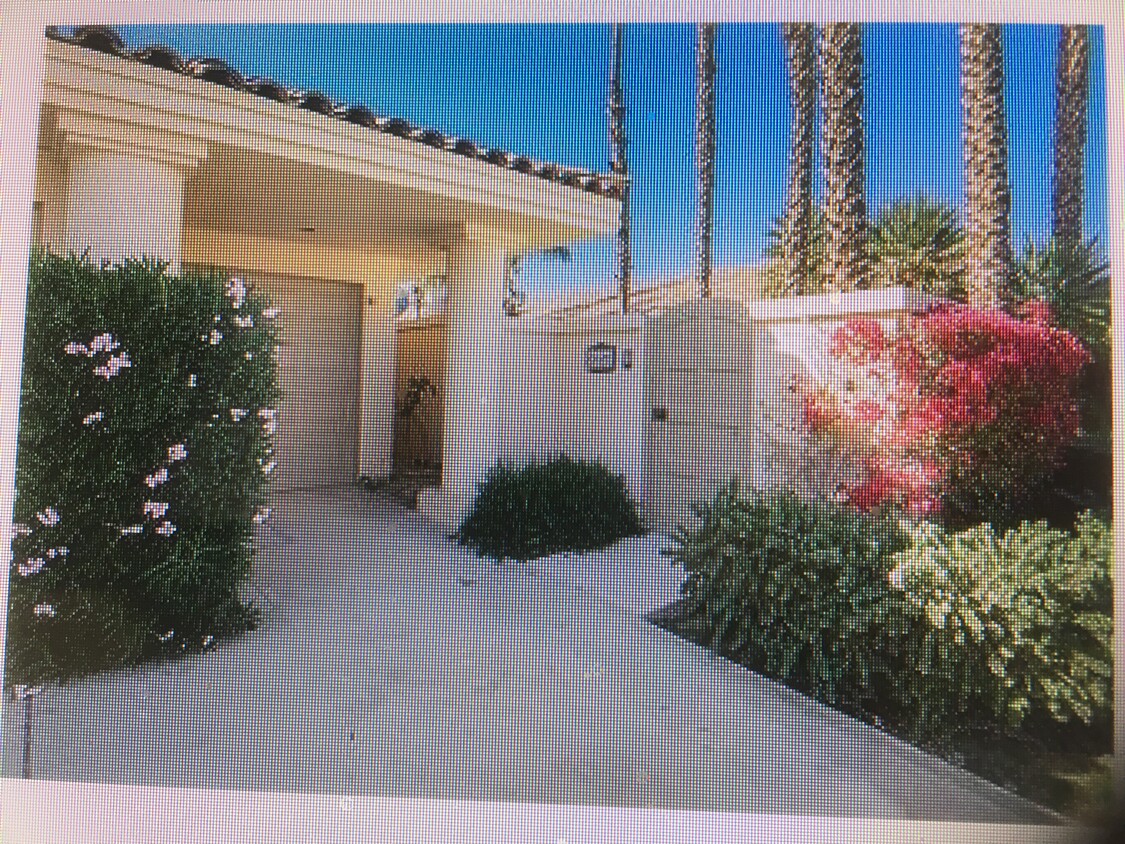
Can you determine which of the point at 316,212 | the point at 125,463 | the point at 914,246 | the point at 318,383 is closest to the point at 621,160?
the point at 914,246

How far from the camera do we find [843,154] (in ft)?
7.57

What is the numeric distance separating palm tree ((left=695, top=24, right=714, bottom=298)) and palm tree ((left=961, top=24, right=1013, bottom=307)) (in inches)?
23.9

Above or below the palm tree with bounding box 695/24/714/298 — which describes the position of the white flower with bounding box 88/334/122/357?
below

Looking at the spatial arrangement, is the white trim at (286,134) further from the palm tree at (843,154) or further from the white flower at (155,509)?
the white flower at (155,509)

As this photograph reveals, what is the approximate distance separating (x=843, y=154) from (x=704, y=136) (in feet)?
2.33

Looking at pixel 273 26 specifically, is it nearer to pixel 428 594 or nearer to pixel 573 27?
pixel 573 27

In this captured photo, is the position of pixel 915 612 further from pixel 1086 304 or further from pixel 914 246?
pixel 914 246

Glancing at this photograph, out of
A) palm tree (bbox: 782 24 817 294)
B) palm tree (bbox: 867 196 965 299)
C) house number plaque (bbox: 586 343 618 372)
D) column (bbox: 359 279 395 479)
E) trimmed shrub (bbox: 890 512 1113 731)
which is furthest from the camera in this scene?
column (bbox: 359 279 395 479)

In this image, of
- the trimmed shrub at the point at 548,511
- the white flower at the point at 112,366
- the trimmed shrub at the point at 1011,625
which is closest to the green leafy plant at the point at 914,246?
the trimmed shrub at the point at 1011,625

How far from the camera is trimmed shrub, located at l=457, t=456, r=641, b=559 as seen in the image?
9.05ft

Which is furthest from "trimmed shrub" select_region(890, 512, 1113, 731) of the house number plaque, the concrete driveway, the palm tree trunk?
the house number plaque

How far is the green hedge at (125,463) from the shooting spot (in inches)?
60.7

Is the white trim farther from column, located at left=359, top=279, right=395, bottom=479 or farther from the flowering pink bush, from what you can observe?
column, located at left=359, top=279, right=395, bottom=479

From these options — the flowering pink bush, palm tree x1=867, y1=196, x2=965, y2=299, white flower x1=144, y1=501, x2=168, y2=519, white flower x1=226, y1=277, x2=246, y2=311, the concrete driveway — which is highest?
palm tree x1=867, y1=196, x2=965, y2=299
